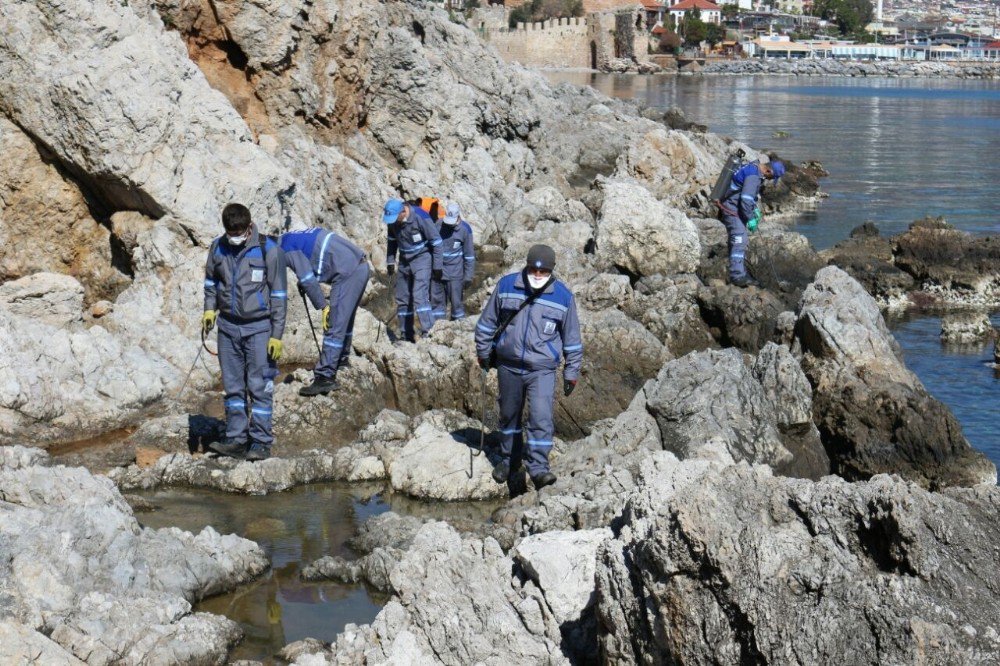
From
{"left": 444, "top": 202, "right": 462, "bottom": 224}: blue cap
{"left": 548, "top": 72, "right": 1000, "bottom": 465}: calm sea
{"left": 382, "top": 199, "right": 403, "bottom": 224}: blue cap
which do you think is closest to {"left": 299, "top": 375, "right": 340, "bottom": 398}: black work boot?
{"left": 382, "top": 199, "right": 403, "bottom": 224}: blue cap

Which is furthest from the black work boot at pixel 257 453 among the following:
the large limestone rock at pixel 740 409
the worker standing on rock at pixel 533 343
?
the large limestone rock at pixel 740 409

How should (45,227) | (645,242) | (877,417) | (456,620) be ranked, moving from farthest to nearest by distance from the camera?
1. (645,242)
2. (45,227)
3. (877,417)
4. (456,620)

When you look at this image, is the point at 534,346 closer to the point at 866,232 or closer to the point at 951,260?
the point at 951,260

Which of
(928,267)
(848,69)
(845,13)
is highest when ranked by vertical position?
(845,13)

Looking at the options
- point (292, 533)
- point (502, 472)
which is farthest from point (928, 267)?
point (292, 533)

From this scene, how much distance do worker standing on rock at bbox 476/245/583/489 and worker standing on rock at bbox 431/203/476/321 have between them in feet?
15.3

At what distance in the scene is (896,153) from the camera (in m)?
45.7

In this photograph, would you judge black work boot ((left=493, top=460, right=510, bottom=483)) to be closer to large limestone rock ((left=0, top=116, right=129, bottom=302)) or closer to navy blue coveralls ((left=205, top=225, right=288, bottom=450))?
navy blue coveralls ((left=205, top=225, right=288, bottom=450))

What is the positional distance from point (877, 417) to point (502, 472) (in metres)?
3.77

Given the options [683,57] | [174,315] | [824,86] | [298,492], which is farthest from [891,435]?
[683,57]

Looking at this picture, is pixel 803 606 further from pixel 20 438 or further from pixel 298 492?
pixel 20 438

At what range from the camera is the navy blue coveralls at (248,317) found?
993cm

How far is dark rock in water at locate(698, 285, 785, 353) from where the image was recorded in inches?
577

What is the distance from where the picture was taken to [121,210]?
15203 mm
